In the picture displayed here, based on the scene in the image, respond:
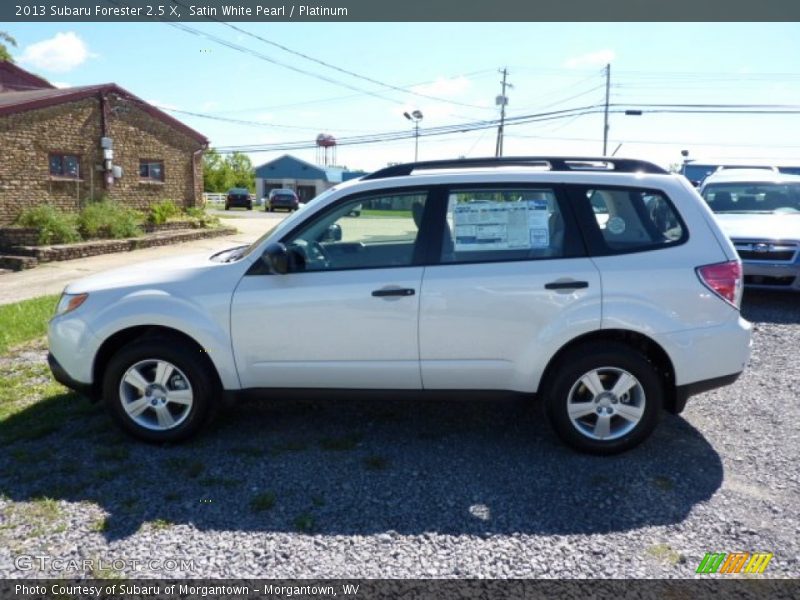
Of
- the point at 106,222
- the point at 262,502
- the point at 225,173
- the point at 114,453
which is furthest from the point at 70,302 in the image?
the point at 225,173

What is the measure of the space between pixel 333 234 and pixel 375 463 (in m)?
1.51

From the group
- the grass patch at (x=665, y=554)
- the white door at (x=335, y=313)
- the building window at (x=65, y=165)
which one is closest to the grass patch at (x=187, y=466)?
the white door at (x=335, y=313)

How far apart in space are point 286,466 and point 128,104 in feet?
59.9

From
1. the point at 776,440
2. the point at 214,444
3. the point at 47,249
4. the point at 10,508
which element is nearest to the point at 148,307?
the point at 214,444

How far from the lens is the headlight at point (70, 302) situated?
3.83 meters

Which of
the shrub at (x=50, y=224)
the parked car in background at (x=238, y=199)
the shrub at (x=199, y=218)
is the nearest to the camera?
the shrub at (x=50, y=224)

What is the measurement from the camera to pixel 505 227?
3.67 meters

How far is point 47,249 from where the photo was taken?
13023 mm

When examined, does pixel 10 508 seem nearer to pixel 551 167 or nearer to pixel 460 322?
pixel 460 322

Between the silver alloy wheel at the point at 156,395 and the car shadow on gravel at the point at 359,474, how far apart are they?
19cm

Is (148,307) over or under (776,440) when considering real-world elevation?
over

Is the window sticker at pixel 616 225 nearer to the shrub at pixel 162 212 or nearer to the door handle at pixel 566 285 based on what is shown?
the door handle at pixel 566 285

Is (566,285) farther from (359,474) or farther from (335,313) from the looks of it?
(359,474)

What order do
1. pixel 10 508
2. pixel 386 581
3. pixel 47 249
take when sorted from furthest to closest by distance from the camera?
pixel 47 249 → pixel 10 508 → pixel 386 581
